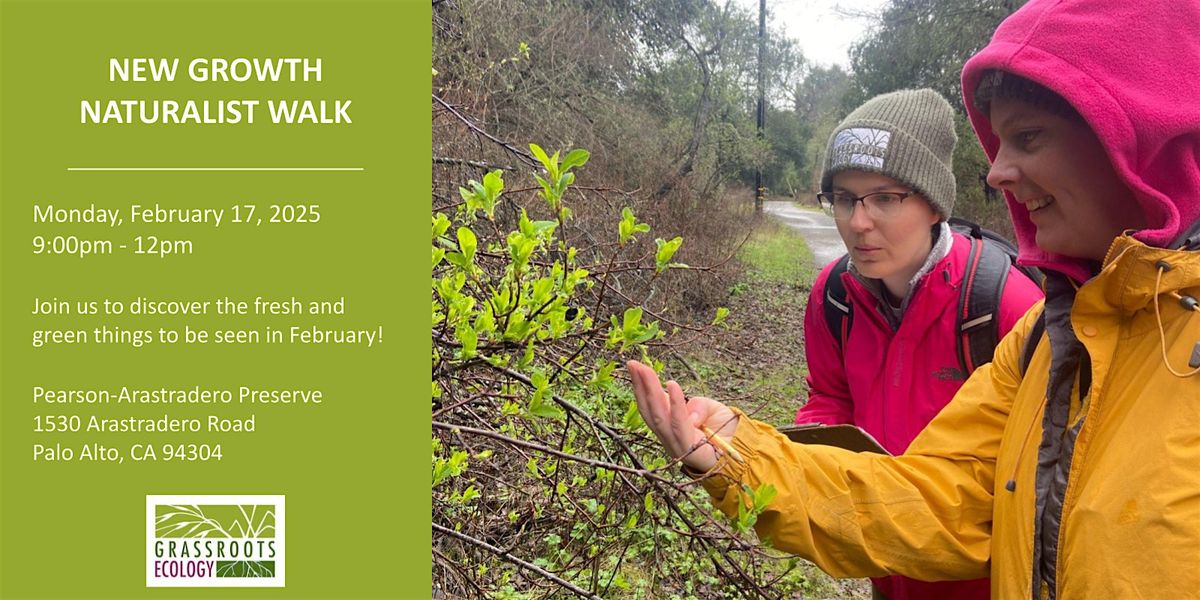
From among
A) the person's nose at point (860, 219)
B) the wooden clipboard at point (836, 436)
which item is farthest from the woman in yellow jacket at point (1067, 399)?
the person's nose at point (860, 219)

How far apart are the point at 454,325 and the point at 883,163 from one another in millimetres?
1308

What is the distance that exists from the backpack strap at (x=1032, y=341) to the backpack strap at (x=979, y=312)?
481 millimetres

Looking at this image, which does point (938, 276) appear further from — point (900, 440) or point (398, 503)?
point (398, 503)

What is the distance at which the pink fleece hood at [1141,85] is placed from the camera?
1088mm

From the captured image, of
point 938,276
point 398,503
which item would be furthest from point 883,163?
point 398,503

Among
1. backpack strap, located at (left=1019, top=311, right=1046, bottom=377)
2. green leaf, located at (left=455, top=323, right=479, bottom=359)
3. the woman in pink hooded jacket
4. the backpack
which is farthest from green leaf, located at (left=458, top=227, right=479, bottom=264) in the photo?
the backpack

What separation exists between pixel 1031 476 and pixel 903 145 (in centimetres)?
109

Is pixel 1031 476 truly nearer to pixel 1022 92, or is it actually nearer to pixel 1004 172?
pixel 1004 172

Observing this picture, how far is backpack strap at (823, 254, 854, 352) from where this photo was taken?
221 cm

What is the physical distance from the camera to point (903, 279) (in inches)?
79.8

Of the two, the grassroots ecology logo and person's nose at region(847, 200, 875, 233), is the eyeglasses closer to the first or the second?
person's nose at region(847, 200, 875, 233)

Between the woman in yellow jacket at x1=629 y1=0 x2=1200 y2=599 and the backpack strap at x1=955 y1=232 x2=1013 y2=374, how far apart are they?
0.42m

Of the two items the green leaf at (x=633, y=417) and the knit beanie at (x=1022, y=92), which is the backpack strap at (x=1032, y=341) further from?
the green leaf at (x=633, y=417)

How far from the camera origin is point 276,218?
1079 mm
